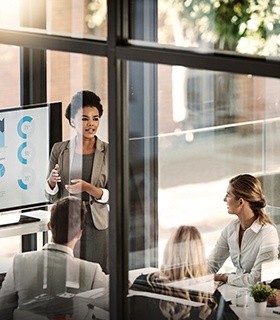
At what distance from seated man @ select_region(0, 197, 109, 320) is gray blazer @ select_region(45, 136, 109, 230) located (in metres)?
0.08

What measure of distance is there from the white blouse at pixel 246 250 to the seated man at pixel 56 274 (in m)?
0.69

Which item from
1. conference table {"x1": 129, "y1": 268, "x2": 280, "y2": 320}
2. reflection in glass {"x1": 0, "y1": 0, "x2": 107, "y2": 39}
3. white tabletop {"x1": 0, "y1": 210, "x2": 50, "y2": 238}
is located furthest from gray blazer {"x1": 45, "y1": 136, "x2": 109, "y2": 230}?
conference table {"x1": 129, "y1": 268, "x2": 280, "y2": 320}

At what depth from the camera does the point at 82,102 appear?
2.71 meters

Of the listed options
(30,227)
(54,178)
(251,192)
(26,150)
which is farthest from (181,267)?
(26,150)

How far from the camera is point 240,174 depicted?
2129 mm

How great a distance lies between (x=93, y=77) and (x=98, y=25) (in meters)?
0.25

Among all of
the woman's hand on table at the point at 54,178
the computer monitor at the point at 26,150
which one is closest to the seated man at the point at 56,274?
the woman's hand on table at the point at 54,178

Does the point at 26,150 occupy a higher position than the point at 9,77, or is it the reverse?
the point at 9,77

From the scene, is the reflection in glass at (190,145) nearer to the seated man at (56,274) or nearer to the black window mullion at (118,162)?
the black window mullion at (118,162)

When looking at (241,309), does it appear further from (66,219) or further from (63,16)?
(63,16)

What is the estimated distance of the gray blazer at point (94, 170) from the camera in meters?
2.58

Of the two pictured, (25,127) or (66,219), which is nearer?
(66,219)

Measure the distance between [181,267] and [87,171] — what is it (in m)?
0.72

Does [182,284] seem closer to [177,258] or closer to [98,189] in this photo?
[177,258]
